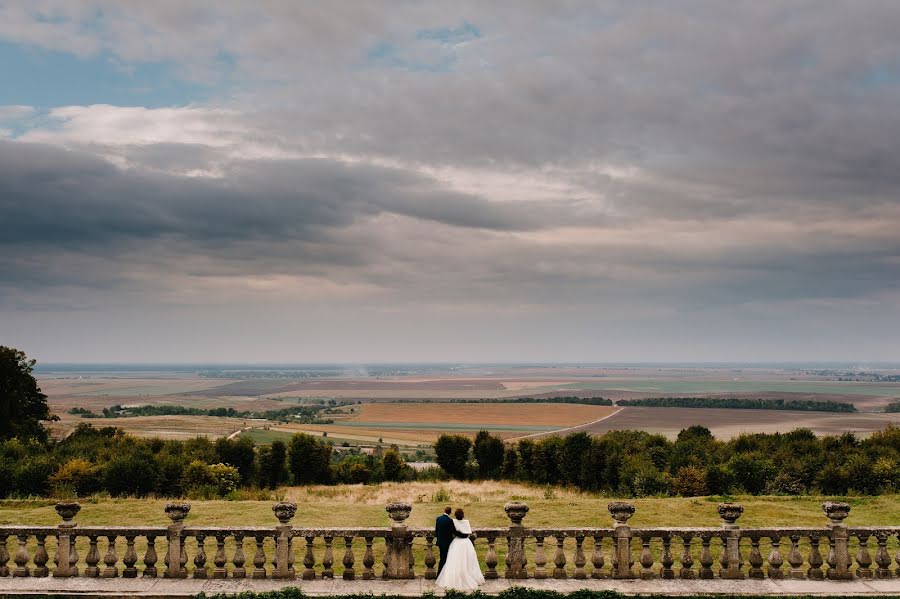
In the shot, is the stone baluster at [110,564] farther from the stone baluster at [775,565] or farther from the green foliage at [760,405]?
the green foliage at [760,405]

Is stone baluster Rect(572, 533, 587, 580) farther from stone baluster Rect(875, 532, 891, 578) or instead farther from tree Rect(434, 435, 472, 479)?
tree Rect(434, 435, 472, 479)

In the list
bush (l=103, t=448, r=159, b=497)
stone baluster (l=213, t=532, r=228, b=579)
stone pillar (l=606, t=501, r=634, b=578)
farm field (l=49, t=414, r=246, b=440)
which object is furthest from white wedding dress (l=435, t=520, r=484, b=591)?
farm field (l=49, t=414, r=246, b=440)

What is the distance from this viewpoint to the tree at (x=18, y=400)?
5434 centimetres

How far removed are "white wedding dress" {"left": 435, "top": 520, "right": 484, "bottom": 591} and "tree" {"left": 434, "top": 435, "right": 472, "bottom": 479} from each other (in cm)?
4419

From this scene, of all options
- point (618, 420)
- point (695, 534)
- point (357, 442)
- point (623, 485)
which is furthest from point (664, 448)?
point (618, 420)

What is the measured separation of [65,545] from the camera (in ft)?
54.0

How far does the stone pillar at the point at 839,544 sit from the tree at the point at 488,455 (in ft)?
144

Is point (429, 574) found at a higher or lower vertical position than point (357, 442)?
higher

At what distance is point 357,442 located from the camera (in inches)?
3839

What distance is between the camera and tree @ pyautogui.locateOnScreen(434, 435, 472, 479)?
196 feet

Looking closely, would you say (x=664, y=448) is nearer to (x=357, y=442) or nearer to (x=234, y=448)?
(x=234, y=448)

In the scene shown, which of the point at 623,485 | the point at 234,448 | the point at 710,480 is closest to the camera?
the point at 710,480

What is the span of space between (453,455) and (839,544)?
147ft

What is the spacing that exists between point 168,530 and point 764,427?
102023mm
